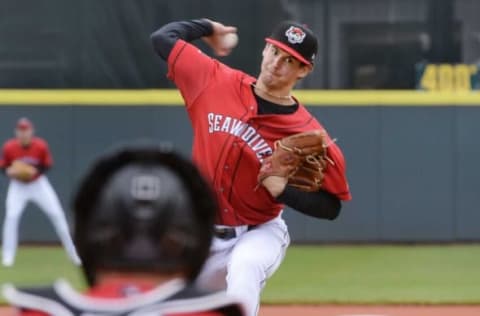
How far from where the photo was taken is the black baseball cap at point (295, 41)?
206 inches

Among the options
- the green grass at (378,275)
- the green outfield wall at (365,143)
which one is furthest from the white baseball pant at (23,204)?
the green grass at (378,275)

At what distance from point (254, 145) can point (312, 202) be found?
14.7 inches

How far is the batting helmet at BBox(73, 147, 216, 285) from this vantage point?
5.82 feet

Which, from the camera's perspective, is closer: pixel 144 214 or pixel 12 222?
pixel 144 214

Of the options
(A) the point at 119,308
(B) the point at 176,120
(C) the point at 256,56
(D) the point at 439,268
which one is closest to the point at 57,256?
(B) the point at 176,120

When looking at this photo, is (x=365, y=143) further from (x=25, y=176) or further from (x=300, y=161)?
(x=300, y=161)

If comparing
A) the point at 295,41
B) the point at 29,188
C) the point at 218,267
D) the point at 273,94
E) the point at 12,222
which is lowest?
the point at 12,222

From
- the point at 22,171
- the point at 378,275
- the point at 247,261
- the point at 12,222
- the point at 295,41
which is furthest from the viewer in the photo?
the point at 22,171

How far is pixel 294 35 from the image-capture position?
5270 mm

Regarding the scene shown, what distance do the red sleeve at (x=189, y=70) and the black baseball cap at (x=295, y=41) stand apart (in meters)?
0.32

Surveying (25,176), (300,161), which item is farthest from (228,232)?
(25,176)

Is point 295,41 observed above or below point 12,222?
above

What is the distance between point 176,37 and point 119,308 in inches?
144

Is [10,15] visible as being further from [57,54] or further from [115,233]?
[115,233]
